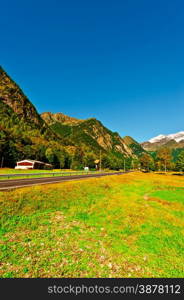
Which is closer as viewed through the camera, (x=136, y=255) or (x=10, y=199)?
(x=136, y=255)

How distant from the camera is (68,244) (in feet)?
29.7

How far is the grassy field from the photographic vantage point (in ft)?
23.4

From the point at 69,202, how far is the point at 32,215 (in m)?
4.83

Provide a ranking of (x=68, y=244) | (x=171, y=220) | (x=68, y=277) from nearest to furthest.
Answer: (x=68, y=277) → (x=68, y=244) → (x=171, y=220)

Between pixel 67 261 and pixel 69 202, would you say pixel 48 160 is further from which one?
pixel 67 261

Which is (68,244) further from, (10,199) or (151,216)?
(151,216)

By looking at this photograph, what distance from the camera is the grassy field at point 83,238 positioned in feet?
23.4

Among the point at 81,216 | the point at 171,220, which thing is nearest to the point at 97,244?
the point at 81,216

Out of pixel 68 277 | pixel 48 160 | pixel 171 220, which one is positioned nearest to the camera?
pixel 68 277

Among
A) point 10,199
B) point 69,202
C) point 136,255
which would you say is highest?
point 10,199

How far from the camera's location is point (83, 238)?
9.97m

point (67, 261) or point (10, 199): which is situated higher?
point (10, 199)

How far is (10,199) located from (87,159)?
11999cm

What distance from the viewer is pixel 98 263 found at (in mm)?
7602
